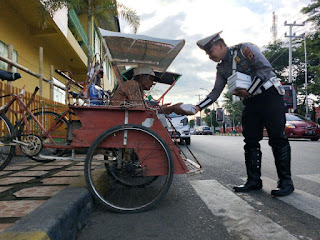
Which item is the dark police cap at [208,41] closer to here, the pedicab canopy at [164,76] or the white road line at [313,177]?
the pedicab canopy at [164,76]

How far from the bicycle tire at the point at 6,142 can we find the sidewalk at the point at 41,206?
0.69ft

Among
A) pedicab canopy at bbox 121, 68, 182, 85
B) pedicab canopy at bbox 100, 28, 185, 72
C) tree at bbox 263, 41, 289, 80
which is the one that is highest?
tree at bbox 263, 41, 289, 80

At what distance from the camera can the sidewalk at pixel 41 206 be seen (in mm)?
1441

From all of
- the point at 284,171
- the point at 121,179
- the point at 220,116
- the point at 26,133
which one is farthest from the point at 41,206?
the point at 220,116

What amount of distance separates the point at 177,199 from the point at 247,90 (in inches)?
57.4

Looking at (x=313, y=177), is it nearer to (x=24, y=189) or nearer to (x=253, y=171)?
(x=253, y=171)

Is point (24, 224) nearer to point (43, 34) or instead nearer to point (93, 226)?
point (93, 226)

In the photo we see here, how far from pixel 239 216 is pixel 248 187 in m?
0.95

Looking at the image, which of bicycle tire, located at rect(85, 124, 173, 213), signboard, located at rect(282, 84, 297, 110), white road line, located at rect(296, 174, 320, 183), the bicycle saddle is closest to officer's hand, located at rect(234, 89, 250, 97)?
bicycle tire, located at rect(85, 124, 173, 213)

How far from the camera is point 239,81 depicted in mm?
2893

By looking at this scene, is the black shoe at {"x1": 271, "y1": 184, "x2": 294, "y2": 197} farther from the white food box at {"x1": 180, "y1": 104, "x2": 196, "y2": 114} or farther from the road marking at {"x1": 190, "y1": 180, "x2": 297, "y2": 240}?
the white food box at {"x1": 180, "y1": 104, "x2": 196, "y2": 114}

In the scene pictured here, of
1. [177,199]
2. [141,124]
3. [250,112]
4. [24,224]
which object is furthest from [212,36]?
[24,224]

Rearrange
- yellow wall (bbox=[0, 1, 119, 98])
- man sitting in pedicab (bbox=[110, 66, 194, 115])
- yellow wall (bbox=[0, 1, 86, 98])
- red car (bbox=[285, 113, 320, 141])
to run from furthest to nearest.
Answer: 1. red car (bbox=[285, 113, 320, 141])
2. yellow wall (bbox=[0, 1, 119, 98])
3. yellow wall (bbox=[0, 1, 86, 98])
4. man sitting in pedicab (bbox=[110, 66, 194, 115])

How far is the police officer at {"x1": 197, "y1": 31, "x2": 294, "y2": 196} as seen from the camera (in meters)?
2.94
